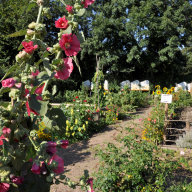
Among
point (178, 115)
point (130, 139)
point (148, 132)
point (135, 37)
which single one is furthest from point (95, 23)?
point (130, 139)

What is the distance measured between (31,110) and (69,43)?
242 mm

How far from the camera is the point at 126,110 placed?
29.2ft

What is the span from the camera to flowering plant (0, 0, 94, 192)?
58 cm

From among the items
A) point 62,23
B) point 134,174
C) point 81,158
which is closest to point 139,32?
point 81,158

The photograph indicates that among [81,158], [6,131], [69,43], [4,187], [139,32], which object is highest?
[139,32]

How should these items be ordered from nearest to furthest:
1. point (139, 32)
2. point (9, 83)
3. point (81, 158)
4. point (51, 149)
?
point (9, 83)
point (51, 149)
point (81, 158)
point (139, 32)

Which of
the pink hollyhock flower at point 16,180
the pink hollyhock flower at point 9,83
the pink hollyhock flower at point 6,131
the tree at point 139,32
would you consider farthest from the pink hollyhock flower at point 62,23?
the tree at point 139,32

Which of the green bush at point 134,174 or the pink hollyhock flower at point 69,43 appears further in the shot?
the green bush at point 134,174

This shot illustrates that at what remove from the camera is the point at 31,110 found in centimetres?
63

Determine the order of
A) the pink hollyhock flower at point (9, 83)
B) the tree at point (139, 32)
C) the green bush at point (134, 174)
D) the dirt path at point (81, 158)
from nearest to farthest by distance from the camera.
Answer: the pink hollyhock flower at point (9, 83) → the green bush at point (134, 174) → the dirt path at point (81, 158) → the tree at point (139, 32)

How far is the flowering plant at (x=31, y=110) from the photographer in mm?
582

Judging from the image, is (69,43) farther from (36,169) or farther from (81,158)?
(81,158)

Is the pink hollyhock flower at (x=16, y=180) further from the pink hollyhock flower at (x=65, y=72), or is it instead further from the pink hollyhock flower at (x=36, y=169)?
the pink hollyhock flower at (x=65, y=72)

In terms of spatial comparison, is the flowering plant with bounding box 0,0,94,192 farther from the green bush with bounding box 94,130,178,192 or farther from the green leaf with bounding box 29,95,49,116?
Answer: the green bush with bounding box 94,130,178,192
